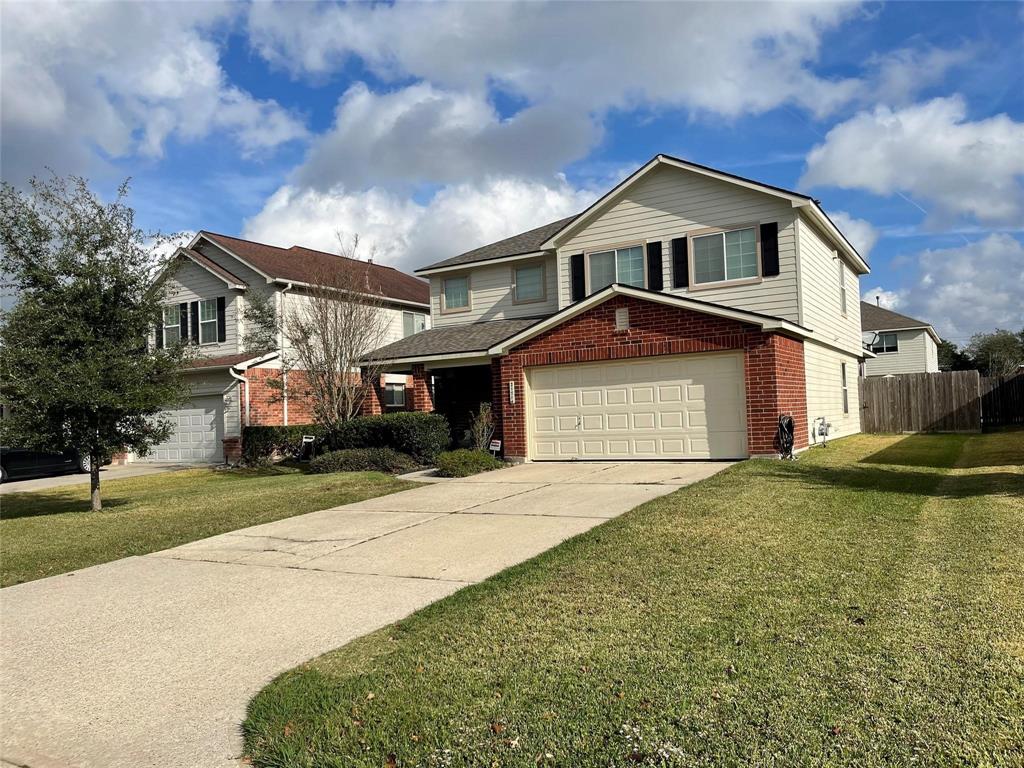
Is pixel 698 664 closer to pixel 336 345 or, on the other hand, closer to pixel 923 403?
pixel 336 345

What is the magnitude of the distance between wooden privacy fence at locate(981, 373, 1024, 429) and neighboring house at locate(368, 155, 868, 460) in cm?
702

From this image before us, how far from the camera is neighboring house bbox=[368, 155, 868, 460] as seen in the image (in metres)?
14.9

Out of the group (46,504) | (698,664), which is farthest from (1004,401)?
(46,504)

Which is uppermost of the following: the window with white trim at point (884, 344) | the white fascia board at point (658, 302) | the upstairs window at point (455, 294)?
the upstairs window at point (455, 294)

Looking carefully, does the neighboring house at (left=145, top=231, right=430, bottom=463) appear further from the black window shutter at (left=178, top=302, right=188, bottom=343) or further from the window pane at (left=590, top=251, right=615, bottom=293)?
the window pane at (left=590, top=251, right=615, bottom=293)

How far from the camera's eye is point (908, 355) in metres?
42.6

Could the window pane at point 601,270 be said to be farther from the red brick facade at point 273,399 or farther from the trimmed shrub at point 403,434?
the red brick facade at point 273,399

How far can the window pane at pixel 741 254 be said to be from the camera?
1734 cm

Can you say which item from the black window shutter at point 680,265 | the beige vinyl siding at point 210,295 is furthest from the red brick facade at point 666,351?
the beige vinyl siding at point 210,295

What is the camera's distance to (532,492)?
11875mm

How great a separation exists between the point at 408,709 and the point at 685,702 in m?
1.41

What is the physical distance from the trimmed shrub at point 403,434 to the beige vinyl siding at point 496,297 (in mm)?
4965

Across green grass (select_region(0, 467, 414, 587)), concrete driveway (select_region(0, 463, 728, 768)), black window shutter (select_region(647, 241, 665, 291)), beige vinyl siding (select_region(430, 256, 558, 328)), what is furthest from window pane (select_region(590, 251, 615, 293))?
concrete driveway (select_region(0, 463, 728, 768))

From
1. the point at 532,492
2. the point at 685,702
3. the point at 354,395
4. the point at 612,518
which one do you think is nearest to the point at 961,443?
the point at 532,492
